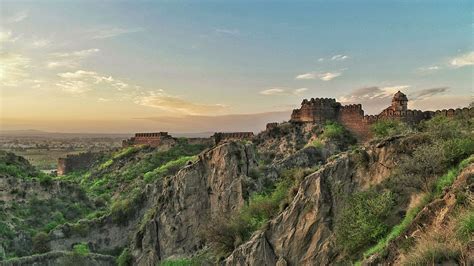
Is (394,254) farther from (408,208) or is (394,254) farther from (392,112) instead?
(392,112)

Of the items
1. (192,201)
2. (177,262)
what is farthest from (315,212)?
(192,201)

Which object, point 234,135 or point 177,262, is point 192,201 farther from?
point 234,135

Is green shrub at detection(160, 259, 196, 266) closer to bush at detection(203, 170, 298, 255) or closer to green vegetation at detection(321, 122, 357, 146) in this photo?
bush at detection(203, 170, 298, 255)

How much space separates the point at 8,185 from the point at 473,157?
46.2 m

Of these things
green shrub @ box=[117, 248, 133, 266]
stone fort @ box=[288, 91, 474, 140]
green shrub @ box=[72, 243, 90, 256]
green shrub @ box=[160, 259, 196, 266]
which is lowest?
green shrub @ box=[72, 243, 90, 256]

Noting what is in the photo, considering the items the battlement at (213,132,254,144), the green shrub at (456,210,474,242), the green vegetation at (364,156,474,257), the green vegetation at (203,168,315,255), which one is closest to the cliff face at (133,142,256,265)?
the green vegetation at (203,168,315,255)

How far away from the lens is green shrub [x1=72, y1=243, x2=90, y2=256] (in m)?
38.7

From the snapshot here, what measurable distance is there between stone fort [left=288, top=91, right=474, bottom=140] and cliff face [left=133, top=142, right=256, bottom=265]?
15763mm

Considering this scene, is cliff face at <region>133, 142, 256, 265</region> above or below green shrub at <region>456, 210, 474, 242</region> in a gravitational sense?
below

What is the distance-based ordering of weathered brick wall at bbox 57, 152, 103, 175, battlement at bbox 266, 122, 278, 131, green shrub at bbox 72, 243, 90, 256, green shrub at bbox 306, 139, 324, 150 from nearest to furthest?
green shrub at bbox 72, 243, 90, 256, green shrub at bbox 306, 139, 324, 150, battlement at bbox 266, 122, 278, 131, weathered brick wall at bbox 57, 152, 103, 175

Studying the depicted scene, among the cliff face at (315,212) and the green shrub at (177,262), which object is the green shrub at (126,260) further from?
the cliff face at (315,212)

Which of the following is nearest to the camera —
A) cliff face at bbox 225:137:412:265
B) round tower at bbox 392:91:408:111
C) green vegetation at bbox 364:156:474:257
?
green vegetation at bbox 364:156:474:257

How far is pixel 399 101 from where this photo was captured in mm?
46156

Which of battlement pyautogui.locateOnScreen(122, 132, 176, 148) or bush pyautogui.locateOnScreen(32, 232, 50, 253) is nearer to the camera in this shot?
bush pyautogui.locateOnScreen(32, 232, 50, 253)
